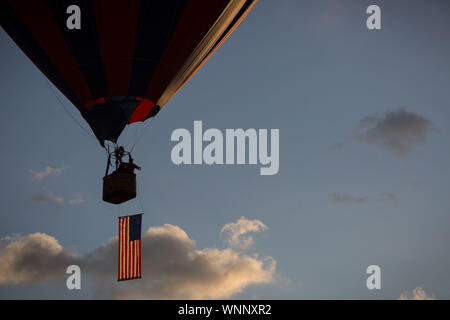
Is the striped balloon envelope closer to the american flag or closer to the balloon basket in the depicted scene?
the balloon basket

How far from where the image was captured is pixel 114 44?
1684cm

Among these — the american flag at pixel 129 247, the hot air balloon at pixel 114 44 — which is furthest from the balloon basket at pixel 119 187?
the hot air balloon at pixel 114 44

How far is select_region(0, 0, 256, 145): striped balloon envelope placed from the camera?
54.7 ft

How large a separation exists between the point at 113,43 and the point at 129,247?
5.54 m

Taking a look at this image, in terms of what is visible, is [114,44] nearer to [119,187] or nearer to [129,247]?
[119,187]

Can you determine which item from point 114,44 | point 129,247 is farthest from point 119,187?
point 114,44

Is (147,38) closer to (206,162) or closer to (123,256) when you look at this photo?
(206,162)

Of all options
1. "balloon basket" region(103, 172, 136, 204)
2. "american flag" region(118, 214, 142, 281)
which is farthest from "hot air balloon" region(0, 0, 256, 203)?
"american flag" region(118, 214, 142, 281)

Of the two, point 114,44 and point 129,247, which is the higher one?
point 114,44

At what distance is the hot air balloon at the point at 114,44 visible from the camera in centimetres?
1666

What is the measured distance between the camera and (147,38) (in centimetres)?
1694

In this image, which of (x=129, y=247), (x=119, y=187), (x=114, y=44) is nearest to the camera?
(x=119, y=187)

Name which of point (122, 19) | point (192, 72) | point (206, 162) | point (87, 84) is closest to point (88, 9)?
point (122, 19)

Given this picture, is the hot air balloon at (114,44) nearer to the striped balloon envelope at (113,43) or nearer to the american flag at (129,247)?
the striped balloon envelope at (113,43)
